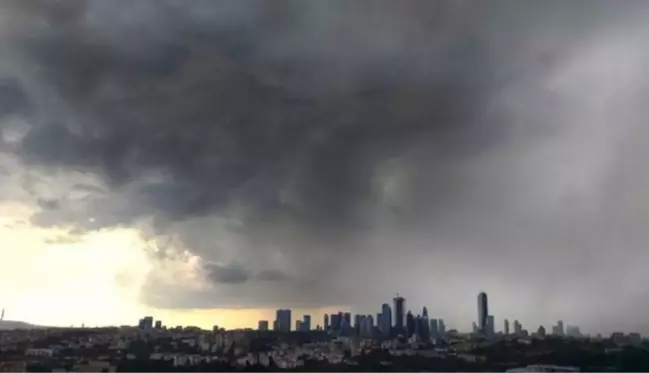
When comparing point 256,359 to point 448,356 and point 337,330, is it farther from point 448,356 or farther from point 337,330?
point 337,330

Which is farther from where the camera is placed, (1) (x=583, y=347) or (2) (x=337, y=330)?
(2) (x=337, y=330)

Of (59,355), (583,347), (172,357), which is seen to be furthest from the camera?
(583,347)

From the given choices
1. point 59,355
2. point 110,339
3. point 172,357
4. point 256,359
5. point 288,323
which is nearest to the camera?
point 59,355

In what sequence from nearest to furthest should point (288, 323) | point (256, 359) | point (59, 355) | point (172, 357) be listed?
point (59, 355) → point (172, 357) → point (256, 359) → point (288, 323)

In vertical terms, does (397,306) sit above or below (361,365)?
above

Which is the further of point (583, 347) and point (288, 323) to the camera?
point (288, 323)

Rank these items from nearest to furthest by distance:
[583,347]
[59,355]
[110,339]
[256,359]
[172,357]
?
1. [59,355]
2. [172,357]
3. [256,359]
4. [110,339]
5. [583,347]

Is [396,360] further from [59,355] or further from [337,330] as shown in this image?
[337,330]

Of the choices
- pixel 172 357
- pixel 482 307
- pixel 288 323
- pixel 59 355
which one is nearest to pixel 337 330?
pixel 288 323

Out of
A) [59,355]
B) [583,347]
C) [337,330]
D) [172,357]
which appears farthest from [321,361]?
[337,330]
